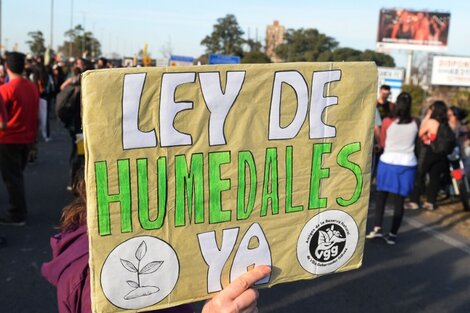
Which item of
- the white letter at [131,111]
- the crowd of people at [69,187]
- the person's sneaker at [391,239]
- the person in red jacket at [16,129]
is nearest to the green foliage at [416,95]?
the crowd of people at [69,187]

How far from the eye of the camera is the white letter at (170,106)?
142 cm

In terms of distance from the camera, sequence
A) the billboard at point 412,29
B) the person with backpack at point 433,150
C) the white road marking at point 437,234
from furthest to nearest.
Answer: the billboard at point 412,29 → the person with backpack at point 433,150 → the white road marking at point 437,234

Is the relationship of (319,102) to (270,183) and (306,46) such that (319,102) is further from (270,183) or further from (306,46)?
(306,46)

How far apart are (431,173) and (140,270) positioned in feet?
24.5

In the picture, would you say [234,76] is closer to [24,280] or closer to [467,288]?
[24,280]

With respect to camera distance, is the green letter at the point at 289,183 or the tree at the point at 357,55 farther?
the tree at the point at 357,55

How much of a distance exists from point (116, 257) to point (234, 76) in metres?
0.59

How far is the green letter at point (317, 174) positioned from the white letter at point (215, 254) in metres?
0.28

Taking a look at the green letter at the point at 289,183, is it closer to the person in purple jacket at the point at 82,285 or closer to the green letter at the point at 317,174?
the green letter at the point at 317,174

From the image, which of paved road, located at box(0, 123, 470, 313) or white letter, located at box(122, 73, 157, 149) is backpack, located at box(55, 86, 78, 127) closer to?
paved road, located at box(0, 123, 470, 313)

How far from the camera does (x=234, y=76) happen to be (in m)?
1.50

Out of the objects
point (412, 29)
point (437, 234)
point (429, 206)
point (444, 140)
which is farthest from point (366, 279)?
point (412, 29)

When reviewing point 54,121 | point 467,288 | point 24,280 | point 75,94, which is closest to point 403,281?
point 467,288

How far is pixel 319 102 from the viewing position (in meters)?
1.64
